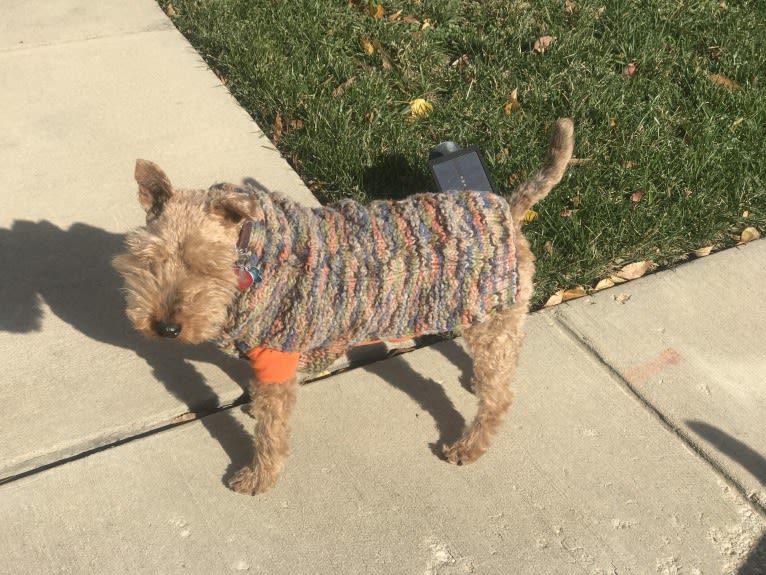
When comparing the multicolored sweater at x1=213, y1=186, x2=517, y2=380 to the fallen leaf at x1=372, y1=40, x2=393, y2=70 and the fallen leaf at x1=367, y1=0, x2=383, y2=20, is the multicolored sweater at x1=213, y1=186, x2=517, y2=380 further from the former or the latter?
the fallen leaf at x1=367, y1=0, x2=383, y2=20

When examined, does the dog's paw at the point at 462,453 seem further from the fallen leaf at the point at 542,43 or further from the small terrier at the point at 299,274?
the fallen leaf at the point at 542,43

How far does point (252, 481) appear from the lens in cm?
295

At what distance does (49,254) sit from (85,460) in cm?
134

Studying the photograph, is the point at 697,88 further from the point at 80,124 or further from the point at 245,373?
the point at 80,124

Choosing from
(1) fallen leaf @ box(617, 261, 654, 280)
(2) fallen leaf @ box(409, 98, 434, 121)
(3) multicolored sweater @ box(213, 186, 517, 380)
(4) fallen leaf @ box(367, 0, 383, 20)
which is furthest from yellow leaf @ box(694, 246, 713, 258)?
(4) fallen leaf @ box(367, 0, 383, 20)

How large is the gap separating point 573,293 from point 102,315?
2506 mm

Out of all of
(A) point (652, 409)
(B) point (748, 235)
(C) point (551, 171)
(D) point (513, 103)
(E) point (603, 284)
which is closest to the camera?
(C) point (551, 171)

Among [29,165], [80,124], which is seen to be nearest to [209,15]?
[80,124]

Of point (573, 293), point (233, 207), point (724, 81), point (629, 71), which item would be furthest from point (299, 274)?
point (724, 81)

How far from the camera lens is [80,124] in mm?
4730

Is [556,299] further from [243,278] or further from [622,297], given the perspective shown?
[243,278]

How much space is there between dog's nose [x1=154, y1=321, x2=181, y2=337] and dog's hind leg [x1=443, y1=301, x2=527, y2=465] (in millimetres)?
1200

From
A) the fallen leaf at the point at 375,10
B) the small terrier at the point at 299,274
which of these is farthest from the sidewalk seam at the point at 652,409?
the fallen leaf at the point at 375,10

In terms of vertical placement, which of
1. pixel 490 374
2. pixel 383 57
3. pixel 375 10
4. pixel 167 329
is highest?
pixel 167 329
